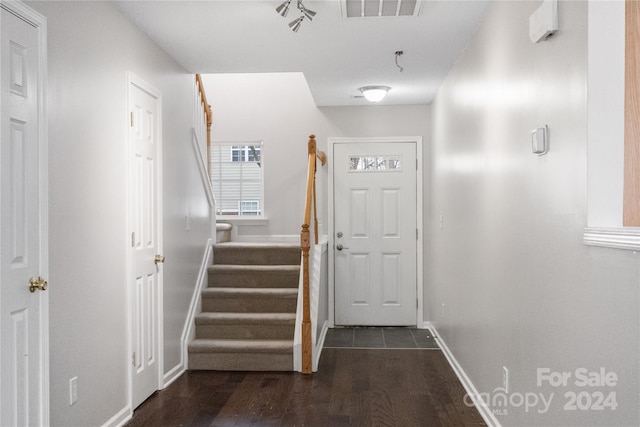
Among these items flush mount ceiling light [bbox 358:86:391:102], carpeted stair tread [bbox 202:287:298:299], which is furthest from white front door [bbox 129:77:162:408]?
flush mount ceiling light [bbox 358:86:391:102]

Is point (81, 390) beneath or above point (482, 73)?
beneath

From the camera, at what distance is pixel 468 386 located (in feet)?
12.7

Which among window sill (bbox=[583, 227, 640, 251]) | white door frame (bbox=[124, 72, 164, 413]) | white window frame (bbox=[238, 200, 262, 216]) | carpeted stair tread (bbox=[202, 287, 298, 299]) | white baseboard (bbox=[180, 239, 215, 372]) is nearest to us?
window sill (bbox=[583, 227, 640, 251])

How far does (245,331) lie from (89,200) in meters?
2.11

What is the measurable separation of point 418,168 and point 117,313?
12.7 feet

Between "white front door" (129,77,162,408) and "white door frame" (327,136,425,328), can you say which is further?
"white door frame" (327,136,425,328)

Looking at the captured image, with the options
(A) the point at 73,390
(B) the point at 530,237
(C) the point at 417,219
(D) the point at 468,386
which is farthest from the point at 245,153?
(B) the point at 530,237

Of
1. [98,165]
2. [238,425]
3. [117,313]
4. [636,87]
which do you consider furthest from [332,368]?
[636,87]

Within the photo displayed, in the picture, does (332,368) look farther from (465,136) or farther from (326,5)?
(326,5)

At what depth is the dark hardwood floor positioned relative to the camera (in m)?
3.32

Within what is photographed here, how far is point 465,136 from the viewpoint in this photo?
408cm

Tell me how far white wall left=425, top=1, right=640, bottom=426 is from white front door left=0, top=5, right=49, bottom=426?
83.8 inches

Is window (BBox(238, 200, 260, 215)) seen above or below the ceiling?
below

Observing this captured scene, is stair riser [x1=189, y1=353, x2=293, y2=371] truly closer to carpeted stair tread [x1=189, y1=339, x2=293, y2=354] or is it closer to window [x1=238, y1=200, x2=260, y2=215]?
carpeted stair tread [x1=189, y1=339, x2=293, y2=354]
